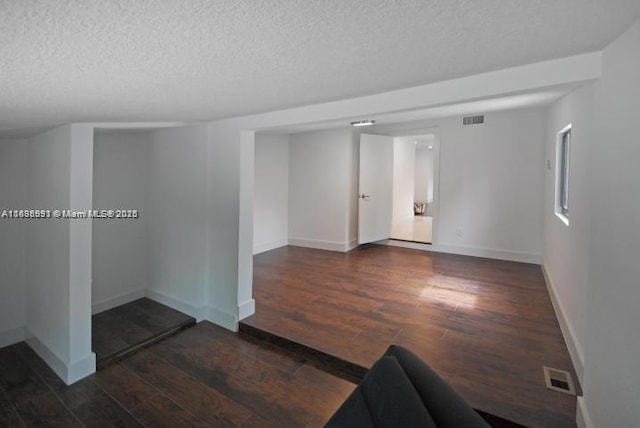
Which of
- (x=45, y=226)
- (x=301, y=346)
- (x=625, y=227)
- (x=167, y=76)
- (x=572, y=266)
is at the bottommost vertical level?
(x=301, y=346)

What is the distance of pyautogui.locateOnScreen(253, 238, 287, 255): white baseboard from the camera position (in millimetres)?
5297

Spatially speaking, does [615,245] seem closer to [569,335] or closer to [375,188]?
[569,335]

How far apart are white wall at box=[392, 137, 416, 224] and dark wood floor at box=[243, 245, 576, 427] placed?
2968 millimetres

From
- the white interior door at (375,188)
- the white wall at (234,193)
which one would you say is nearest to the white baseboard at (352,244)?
the white interior door at (375,188)

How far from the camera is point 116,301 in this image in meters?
3.42

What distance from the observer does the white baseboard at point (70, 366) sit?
2.29 metres

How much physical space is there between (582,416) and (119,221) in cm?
405

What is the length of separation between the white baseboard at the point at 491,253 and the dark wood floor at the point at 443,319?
0.57 feet

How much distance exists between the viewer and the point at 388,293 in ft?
11.5

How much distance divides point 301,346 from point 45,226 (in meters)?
2.32

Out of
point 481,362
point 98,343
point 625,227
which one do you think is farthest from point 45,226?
point 625,227

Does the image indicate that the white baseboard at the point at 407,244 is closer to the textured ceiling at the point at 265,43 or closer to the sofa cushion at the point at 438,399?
the textured ceiling at the point at 265,43

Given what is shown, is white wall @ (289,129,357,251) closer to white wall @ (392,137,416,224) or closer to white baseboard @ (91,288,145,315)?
white wall @ (392,137,416,224)

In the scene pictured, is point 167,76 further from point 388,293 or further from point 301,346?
point 388,293
